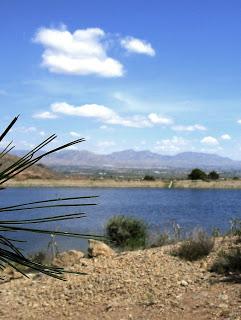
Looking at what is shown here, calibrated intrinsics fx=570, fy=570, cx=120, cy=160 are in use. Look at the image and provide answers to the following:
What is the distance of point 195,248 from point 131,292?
7.10 feet

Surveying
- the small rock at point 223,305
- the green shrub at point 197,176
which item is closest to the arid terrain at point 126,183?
the green shrub at point 197,176

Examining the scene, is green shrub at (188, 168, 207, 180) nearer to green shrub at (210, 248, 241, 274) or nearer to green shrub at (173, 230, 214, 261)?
green shrub at (173, 230, 214, 261)

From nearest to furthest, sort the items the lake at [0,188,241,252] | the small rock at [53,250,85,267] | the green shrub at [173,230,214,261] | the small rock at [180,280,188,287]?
the small rock at [180,280,188,287], the green shrub at [173,230,214,261], the small rock at [53,250,85,267], the lake at [0,188,241,252]

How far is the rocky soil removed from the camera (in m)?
8.29

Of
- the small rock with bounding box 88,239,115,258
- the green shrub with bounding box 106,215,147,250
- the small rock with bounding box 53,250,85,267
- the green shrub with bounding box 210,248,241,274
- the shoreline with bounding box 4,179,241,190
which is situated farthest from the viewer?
the shoreline with bounding box 4,179,241,190

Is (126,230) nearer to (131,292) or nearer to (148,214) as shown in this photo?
(131,292)

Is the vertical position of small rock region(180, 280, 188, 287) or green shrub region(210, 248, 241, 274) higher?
green shrub region(210, 248, 241, 274)

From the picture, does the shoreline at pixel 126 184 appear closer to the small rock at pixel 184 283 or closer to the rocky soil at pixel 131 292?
the rocky soil at pixel 131 292

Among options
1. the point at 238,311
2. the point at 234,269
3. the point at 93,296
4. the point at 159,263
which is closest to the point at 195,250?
the point at 159,263

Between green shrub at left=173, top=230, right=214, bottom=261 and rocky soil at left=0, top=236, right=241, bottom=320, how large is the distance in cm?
17

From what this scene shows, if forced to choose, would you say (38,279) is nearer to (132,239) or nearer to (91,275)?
(91,275)

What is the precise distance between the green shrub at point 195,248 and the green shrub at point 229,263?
0.98 meters

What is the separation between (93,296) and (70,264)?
2.71 m

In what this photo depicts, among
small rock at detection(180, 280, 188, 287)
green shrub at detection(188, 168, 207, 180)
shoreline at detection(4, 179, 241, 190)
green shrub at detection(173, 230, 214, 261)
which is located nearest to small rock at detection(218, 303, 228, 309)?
small rock at detection(180, 280, 188, 287)
